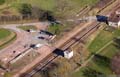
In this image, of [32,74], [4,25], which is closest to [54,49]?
[32,74]

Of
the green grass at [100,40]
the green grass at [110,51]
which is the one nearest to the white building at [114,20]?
the green grass at [100,40]

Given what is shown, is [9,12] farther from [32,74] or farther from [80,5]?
[32,74]

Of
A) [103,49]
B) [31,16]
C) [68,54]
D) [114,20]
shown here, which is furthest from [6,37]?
[114,20]

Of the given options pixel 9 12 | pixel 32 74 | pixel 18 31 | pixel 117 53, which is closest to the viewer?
pixel 32 74

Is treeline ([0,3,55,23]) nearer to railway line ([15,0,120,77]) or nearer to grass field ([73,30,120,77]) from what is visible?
railway line ([15,0,120,77])

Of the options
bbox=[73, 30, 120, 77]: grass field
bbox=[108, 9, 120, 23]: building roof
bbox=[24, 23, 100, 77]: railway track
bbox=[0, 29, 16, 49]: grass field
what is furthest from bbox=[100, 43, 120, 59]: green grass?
bbox=[0, 29, 16, 49]: grass field

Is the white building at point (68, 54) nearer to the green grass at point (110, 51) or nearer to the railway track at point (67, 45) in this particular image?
the railway track at point (67, 45)

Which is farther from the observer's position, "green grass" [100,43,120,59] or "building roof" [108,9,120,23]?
"building roof" [108,9,120,23]
